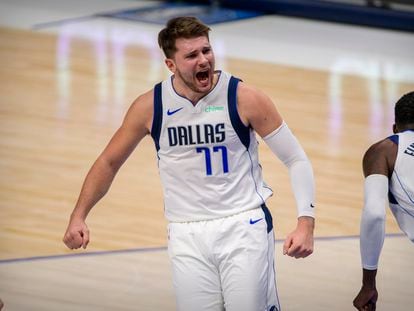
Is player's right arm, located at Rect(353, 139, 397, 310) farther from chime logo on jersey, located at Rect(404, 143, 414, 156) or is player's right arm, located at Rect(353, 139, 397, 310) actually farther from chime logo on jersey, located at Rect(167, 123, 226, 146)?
chime logo on jersey, located at Rect(167, 123, 226, 146)

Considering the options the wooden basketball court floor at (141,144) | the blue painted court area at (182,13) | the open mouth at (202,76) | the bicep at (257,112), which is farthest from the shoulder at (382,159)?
the blue painted court area at (182,13)

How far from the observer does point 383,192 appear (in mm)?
4992

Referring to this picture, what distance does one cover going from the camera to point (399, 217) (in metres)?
5.20

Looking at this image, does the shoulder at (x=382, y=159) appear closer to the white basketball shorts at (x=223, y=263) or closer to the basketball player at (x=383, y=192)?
the basketball player at (x=383, y=192)

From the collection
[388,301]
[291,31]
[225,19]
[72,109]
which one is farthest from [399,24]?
[388,301]

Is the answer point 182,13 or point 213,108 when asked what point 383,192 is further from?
point 182,13

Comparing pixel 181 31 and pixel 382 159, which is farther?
pixel 382 159

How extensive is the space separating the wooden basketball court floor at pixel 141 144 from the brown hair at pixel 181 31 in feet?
6.45

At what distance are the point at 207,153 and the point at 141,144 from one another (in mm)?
5146

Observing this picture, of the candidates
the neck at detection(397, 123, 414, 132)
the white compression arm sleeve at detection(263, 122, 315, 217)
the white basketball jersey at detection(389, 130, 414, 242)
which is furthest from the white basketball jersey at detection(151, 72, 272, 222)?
the neck at detection(397, 123, 414, 132)

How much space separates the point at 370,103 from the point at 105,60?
345 centimetres

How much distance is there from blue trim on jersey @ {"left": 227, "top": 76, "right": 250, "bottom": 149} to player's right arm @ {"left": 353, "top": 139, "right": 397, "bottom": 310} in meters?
0.62

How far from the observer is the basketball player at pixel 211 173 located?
483 cm

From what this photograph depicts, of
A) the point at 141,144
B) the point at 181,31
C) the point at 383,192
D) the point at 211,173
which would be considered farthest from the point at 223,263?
the point at 141,144
